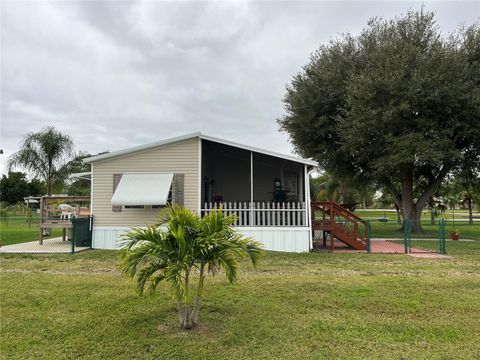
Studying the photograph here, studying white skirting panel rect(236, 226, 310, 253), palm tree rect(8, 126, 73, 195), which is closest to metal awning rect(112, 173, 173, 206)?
white skirting panel rect(236, 226, 310, 253)

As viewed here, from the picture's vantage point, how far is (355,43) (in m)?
17.1

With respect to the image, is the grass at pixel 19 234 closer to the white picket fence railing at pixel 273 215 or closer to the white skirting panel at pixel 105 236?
the white skirting panel at pixel 105 236

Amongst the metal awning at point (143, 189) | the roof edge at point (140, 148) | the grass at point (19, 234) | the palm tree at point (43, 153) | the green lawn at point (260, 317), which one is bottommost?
the green lawn at point (260, 317)

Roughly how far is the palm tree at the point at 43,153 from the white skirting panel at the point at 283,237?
50.5 ft

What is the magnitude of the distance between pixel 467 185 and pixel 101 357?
21159 mm

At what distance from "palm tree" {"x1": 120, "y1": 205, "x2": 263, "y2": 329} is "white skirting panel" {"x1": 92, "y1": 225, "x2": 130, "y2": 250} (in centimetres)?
767

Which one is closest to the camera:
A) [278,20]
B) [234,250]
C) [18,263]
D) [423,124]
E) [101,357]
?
[101,357]

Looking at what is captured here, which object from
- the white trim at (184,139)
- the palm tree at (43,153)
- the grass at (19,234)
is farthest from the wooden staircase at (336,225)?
the palm tree at (43,153)

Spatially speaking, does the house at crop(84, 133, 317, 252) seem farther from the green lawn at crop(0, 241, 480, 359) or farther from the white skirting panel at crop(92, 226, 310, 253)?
the green lawn at crop(0, 241, 480, 359)

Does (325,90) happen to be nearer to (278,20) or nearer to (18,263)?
(278,20)

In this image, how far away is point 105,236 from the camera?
37.7ft

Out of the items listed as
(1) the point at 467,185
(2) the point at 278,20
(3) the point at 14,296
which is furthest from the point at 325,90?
(3) the point at 14,296

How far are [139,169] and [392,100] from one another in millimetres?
9782

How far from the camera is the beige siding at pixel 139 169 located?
1138cm
